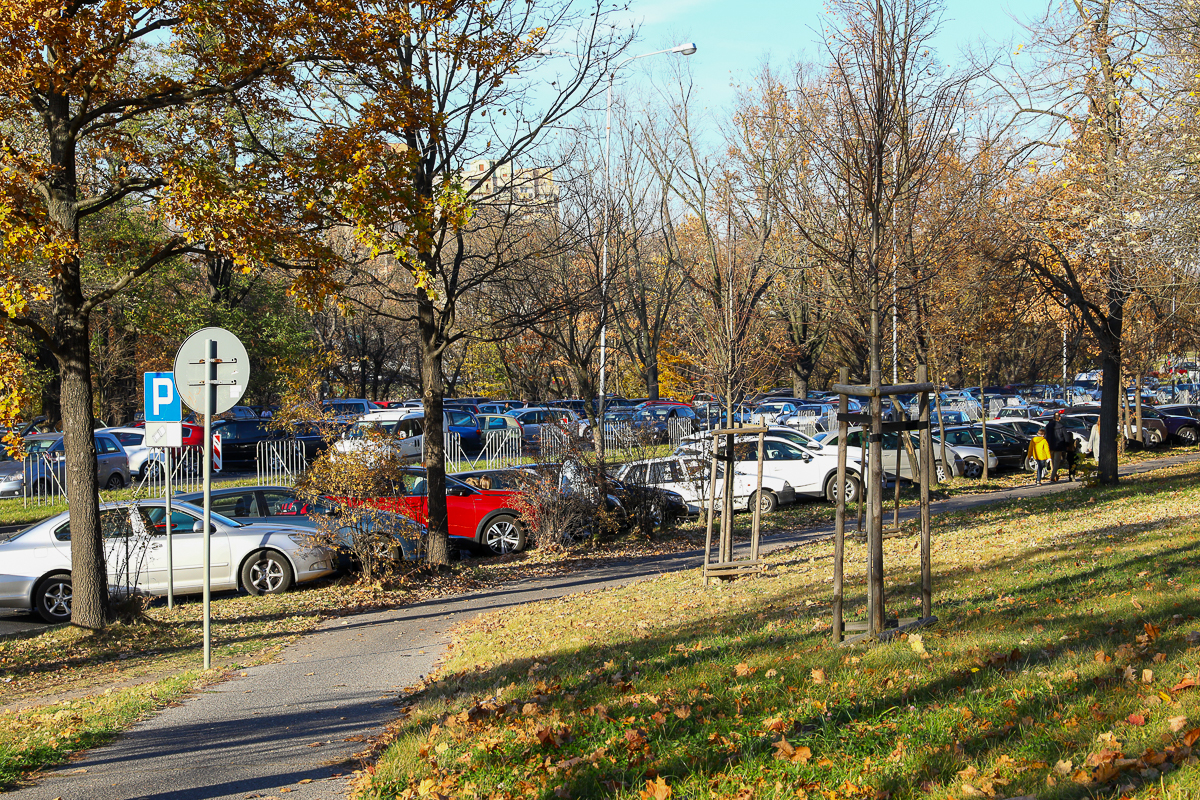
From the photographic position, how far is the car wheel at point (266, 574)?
14.0m

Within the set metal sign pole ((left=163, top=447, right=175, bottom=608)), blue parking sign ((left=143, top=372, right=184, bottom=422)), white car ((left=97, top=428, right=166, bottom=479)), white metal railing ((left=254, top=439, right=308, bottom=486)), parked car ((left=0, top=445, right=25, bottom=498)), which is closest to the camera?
metal sign pole ((left=163, top=447, right=175, bottom=608))

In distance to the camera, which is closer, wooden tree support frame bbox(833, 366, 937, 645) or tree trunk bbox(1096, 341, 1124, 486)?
wooden tree support frame bbox(833, 366, 937, 645)

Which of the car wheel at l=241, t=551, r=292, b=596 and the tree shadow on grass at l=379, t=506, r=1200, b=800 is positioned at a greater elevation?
the tree shadow on grass at l=379, t=506, r=1200, b=800

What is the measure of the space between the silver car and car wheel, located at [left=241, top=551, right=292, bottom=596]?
0.05 feet

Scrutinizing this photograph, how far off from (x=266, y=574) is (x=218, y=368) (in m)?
5.82

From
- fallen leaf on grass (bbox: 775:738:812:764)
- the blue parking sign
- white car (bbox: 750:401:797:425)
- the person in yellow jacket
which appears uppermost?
the blue parking sign

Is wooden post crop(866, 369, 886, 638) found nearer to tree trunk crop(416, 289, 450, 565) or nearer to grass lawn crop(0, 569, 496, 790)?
grass lawn crop(0, 569, 496, 790)

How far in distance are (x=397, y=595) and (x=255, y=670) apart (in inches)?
171

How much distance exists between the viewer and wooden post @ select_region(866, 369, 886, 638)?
22.1ft

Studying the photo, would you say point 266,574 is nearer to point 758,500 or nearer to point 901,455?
point 758,500

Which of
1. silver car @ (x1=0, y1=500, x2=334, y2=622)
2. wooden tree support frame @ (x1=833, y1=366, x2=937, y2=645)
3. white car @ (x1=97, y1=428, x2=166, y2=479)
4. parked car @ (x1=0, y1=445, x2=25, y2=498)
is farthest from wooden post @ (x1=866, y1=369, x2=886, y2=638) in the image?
white car @ (x1=97, y1=428, x2=166, y2=479)

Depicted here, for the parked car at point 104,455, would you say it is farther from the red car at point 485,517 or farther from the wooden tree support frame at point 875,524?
the wooden tree support frame at point 875,524

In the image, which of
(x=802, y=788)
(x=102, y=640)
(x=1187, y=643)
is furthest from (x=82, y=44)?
(x=1187, y=643)

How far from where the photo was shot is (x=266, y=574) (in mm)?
14062
